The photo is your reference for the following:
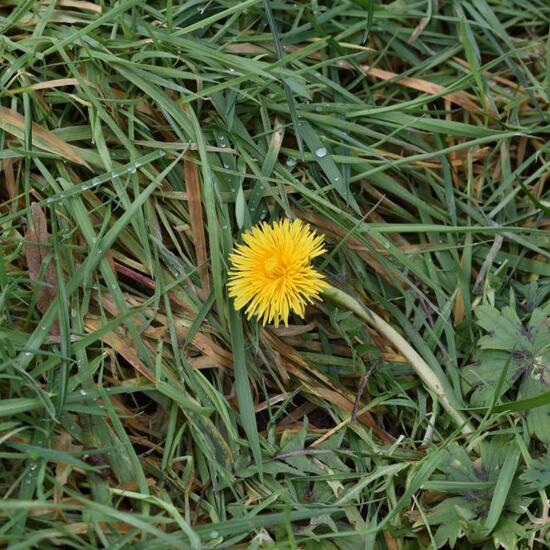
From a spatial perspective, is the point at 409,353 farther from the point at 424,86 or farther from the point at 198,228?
the point at 424,86

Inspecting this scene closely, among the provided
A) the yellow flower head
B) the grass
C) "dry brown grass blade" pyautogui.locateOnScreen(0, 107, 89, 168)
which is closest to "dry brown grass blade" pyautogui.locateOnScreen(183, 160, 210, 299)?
the grass

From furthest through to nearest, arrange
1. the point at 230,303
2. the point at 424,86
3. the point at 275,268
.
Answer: the point at 424,86 < the point at 230,303 < the point at 275,268

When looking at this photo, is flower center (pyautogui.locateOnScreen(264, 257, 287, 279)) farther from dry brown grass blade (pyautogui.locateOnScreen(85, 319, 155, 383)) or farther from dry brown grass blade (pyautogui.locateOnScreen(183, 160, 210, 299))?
dry brown grass blade (pyautogui.locateOnScreen(85, 319, 155, 383))

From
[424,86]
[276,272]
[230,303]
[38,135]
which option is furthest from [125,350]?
[424,86]

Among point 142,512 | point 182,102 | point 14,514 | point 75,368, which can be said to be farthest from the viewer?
point 182,102

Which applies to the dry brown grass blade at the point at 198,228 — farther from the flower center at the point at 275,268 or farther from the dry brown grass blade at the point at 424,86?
the dry brown grass blade at the point at 424,86

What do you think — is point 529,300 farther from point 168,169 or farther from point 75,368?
point 75,368

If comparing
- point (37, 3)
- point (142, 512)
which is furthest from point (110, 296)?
point (37, 3)
